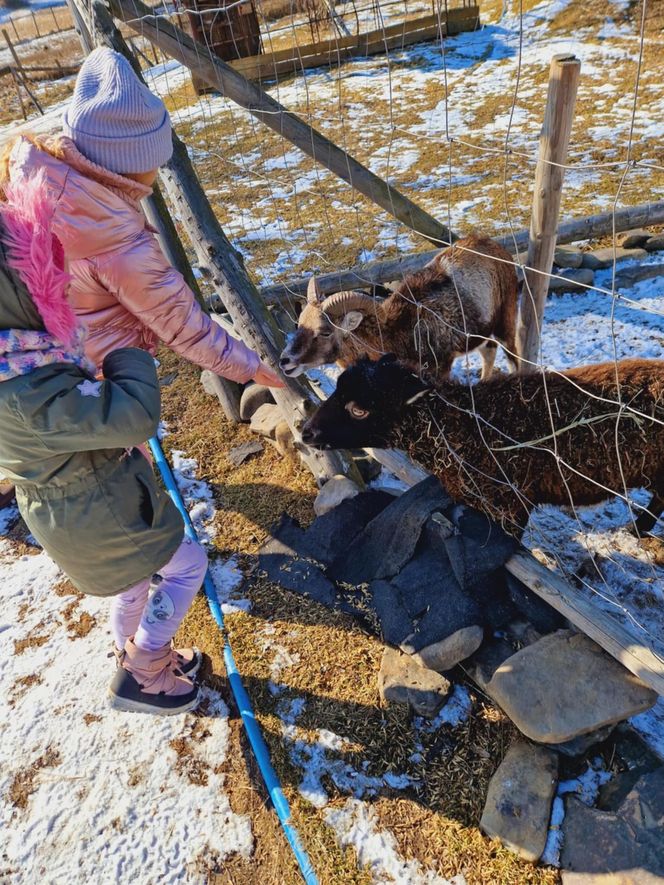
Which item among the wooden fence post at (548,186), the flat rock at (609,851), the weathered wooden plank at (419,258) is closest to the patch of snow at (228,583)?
the flat rock at (609,851)

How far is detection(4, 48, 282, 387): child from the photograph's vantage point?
2072mm

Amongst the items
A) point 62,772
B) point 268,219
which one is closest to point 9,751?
point 62,772

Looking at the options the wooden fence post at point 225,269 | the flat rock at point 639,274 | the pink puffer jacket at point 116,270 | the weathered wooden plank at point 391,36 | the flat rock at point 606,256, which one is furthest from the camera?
the weathered wooden plank at point 391,36

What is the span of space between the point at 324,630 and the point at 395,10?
22.3 metres

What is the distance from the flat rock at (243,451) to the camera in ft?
15.4

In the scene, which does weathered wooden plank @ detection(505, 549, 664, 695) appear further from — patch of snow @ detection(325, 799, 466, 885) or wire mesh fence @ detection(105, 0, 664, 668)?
patch of snow @ detection(325, 799, 466, 885)

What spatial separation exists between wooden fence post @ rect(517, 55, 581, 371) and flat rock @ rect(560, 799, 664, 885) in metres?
2.14

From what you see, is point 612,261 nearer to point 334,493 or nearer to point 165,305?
point 334,493

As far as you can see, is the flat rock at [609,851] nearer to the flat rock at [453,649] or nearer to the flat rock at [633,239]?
the flat rock at [453,649]

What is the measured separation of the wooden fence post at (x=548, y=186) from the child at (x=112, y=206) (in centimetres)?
172

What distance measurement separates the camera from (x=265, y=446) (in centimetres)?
476

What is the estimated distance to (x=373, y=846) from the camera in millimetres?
2367

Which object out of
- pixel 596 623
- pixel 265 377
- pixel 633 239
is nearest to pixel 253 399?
pixel 265 377

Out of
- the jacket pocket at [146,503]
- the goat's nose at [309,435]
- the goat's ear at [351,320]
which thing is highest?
the jacket pocket at [146,503]
